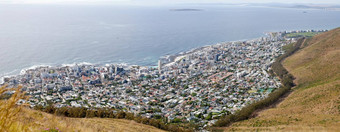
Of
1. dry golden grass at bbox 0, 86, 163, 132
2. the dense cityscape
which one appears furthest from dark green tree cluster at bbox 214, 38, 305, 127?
dry golden grass at bbox 0, 86, 163, 132

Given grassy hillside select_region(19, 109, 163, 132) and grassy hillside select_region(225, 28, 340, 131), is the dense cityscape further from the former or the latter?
grassy hillside select_region(19, 109, 163, 132)

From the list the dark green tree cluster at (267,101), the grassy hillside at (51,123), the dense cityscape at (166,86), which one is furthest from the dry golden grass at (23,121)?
the dense cityscape at (166,86)

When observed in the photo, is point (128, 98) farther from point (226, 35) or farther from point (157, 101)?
point (226, 35)

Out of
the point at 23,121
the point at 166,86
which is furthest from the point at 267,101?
the point at 23,121

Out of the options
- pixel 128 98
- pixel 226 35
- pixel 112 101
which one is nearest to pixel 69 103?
pixel 112 101

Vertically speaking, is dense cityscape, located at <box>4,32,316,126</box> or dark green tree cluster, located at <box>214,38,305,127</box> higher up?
dark green tree cluster, located at <box>214,38,305,127</box>
